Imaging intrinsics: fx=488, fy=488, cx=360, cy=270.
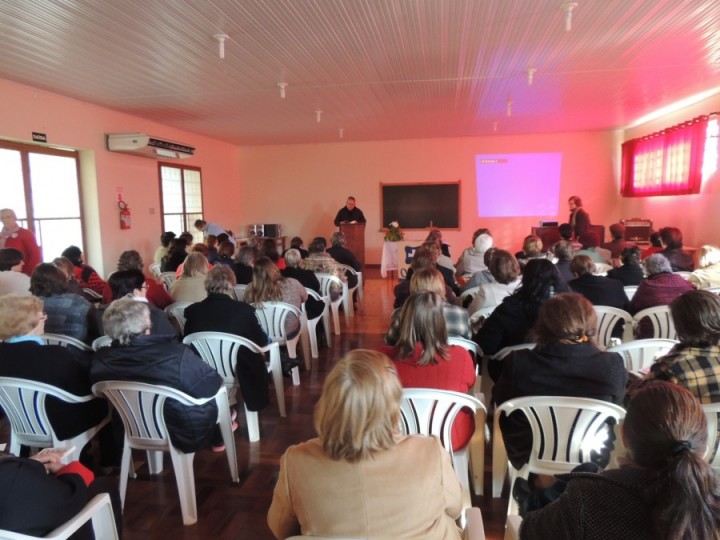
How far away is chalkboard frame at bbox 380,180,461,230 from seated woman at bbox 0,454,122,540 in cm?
981

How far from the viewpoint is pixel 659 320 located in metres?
3.41

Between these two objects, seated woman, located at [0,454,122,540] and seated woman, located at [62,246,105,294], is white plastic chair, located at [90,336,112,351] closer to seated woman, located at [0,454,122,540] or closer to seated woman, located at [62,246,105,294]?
seated woman, located at [0,454,122,540]

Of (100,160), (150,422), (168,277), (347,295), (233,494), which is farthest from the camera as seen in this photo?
(100,160)

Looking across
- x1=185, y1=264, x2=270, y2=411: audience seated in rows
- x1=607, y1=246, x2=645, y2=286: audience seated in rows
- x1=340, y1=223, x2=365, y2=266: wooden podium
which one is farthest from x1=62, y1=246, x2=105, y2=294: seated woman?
x1=340, y1=223, x2=365, y2=266: wooden podium

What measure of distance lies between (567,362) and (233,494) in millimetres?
1801

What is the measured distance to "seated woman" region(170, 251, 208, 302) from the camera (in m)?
4.04

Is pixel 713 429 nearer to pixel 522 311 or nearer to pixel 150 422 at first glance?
pixel 522 311

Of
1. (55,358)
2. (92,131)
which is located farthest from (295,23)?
(92,131)

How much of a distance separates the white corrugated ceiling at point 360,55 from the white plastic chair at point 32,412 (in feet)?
8.70

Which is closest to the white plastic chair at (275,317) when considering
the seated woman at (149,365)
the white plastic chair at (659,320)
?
the seated woman at (149,365)

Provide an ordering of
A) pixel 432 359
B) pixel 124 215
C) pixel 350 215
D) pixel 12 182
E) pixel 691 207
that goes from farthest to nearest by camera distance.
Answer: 1. pixel 350 215
2. pixel 691 207
3. pixel 124 215
4. pixel 12 182
5. pixel 432 359

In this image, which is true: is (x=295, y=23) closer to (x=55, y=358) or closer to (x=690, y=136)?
(x=55, y=358)

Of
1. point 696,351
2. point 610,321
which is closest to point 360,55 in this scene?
point 610,321

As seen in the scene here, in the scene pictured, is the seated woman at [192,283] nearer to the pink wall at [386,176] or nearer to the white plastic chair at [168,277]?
the white plastic chair at [168,277]
